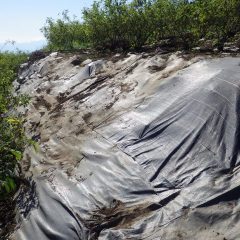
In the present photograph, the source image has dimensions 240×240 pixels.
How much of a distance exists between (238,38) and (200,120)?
5.04 meters

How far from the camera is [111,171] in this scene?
15.8 feet

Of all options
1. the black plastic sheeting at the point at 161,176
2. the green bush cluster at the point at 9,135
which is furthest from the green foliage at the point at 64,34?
the black plastic sheeting at the point at 161,176

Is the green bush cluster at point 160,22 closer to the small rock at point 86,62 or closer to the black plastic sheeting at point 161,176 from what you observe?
the small rock at point 86,62

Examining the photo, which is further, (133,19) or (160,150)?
(133,19)

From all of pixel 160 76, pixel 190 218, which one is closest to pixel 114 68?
pixel 160 76

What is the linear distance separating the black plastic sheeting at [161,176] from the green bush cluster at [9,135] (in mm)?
864

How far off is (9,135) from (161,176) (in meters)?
2.79

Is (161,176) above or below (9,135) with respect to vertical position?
below

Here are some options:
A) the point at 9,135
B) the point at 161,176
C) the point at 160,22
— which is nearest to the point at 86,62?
the point at 160,22

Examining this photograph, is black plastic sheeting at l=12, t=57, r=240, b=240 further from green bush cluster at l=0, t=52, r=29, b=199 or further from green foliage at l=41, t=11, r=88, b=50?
green foliage at l=41, t=11, r=88, b=50

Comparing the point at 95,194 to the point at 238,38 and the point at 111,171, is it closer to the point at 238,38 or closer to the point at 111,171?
the point at 111,171

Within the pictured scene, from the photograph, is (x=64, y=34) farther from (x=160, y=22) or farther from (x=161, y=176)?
(x=161, y=176)

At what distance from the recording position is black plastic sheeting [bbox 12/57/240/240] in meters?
3.77

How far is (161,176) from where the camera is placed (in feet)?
14.5
